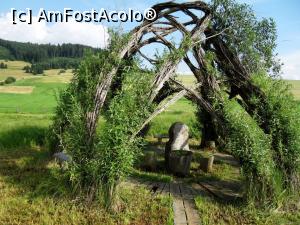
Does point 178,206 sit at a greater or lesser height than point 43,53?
lesser

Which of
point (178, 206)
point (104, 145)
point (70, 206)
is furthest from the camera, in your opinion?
point (178, 206)

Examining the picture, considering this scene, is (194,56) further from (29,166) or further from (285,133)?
(29,166)

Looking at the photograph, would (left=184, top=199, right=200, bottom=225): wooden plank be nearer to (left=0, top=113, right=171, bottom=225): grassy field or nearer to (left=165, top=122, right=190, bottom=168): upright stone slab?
(left=0, top=113, right=171, bottom=225): grassy field

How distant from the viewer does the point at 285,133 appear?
389 inches

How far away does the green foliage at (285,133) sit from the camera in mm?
9750

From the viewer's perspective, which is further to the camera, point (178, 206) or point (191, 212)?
point (178, 206)

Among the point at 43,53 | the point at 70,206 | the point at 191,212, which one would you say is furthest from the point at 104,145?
the point at 43,53

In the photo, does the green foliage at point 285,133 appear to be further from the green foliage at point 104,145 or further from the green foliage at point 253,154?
the green foliage at point 104,145

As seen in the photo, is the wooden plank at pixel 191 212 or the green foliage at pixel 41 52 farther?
the green foliage at pixel 41 52

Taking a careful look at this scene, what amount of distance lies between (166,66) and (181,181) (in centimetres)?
399

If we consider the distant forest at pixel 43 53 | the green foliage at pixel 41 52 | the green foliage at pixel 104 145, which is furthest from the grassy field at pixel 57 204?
the green foliage at pixel 41 52

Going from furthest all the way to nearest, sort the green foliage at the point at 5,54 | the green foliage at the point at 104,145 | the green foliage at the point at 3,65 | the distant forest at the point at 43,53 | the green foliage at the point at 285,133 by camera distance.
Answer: the green foliage at the point at 5,54 < the distant forest at the point at 43,53 < the green foliage at the point at 3,65 < the green foliage at the point at 285,133 < the green foliage at the point at 104,145

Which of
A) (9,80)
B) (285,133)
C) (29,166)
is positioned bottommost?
(29,166)

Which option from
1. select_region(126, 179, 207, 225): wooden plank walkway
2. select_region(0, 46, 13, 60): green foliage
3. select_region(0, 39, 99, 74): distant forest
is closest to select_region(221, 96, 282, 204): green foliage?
select_region(126, 179, 207, 225): wooden plank walkway
